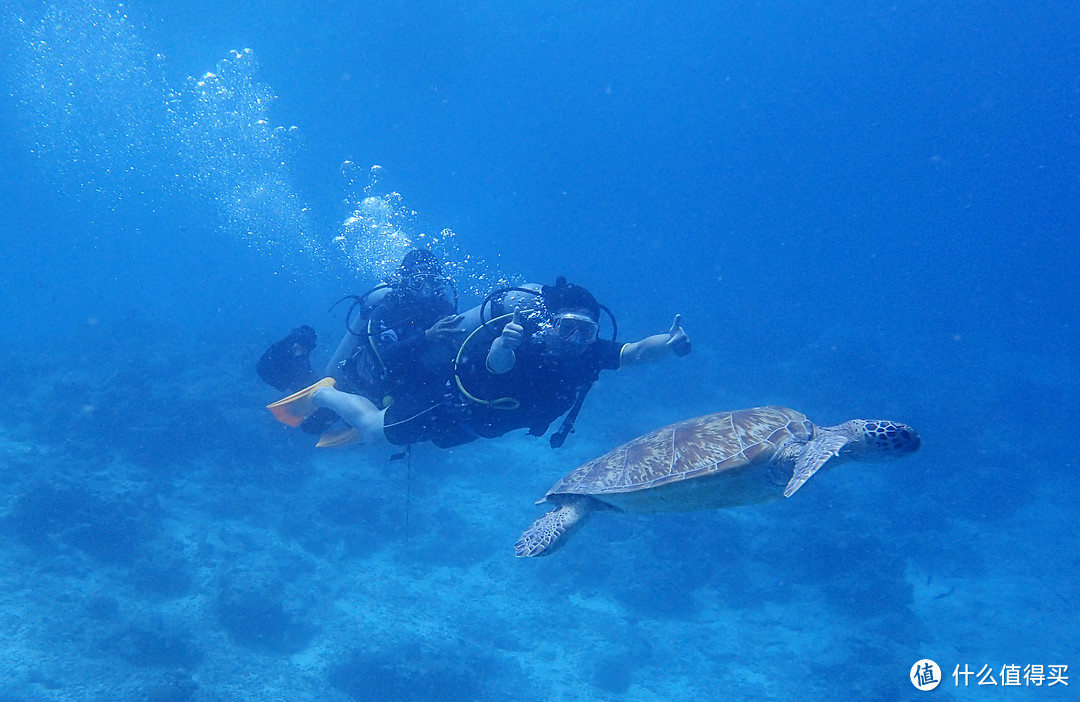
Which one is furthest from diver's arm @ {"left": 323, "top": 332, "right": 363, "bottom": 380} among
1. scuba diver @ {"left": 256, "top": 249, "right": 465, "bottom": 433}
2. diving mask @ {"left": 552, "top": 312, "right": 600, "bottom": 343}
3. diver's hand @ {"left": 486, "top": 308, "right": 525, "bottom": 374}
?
diving mask @ {"left": 552, "top": 312, "right": 600, "bottom": 343}

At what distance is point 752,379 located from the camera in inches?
741

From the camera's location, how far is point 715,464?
4.08 meters

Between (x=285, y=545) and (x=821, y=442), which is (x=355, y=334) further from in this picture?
(x=285, y=545)

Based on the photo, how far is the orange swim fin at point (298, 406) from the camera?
6.46 meters

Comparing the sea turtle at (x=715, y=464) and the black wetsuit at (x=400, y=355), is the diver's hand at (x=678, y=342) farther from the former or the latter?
the black wetsuit at (x=400, y=355)

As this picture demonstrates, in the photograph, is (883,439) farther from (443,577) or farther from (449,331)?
(443,577)

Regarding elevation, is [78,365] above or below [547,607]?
above

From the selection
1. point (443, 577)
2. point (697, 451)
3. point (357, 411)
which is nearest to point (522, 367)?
point (697, 451)

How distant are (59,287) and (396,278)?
266 feet

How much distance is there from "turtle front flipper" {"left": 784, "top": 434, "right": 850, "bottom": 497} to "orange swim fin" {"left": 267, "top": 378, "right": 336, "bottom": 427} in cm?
513

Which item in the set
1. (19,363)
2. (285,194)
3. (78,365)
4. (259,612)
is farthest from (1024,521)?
(285,194)

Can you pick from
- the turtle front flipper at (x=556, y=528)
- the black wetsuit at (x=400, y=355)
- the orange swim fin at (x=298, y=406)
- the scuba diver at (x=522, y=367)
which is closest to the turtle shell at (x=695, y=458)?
the turtle front flipper at (x=556, y=528)

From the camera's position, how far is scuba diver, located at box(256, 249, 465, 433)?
5.66m

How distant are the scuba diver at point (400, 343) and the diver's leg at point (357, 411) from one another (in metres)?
0.28
